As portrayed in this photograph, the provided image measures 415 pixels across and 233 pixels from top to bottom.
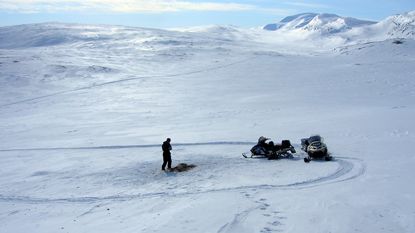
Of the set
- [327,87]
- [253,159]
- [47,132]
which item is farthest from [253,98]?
[253,159]

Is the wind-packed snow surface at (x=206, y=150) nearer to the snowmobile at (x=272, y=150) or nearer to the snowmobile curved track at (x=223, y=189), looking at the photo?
the snowmobile curved track at (x=223, y=189)

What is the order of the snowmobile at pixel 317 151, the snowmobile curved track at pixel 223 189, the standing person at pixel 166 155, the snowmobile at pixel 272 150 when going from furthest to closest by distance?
the snowmobile at pixel 272 150, the snowmobile at pixel 317 151, the standing person at pixel 166 155, the snowmobile curved track at pixel 223 189

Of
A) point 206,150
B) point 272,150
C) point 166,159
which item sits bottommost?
point 166,159

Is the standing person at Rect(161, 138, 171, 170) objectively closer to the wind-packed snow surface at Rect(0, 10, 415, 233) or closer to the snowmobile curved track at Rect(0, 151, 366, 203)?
the wind-packed snow surface at Rect(0, 10, 415, 233)

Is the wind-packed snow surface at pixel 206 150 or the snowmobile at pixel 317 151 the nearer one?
the wind-packed snow surface at pixel 206 150

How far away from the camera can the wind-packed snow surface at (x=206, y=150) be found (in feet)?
40.4

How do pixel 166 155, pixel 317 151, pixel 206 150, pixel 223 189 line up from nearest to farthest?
pixel 223 189 < pixel 166 155 < pixel 317 151 < pixel 206 150

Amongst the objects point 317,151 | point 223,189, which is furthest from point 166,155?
point 317,151

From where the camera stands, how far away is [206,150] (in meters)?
22.0

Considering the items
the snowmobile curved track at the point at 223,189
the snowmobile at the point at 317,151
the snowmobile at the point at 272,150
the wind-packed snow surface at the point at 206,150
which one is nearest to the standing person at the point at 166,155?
the wind-packed snow surface at the point at 206,150

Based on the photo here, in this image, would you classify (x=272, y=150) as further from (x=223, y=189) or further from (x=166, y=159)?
(x=223, y=189)

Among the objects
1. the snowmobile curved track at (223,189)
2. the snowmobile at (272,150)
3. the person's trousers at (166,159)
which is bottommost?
the snowmobile curved track at (223,189)

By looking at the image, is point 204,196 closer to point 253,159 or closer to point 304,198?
point 304,198

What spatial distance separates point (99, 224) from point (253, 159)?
9.02m
